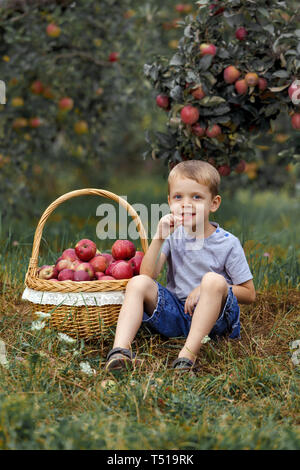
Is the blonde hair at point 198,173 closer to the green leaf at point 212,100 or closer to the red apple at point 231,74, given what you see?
the green leaf at point 212,100

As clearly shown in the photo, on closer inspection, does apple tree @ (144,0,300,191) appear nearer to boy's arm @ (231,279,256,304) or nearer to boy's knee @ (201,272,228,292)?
boy's arm @ (231,279,256,304)

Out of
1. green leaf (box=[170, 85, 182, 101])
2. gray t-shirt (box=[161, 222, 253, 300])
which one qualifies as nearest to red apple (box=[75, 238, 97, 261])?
gray t-shirt (box=[161, 222, 253, 300])

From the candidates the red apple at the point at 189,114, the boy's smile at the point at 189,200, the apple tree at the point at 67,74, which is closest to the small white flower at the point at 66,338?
the boy's smile at the point at 189,200

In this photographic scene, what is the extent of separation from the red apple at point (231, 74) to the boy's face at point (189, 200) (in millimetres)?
830

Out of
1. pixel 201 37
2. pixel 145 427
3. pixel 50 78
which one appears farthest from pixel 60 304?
pixel 50 78

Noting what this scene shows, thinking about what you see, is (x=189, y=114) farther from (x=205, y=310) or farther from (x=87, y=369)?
Answer: (x=87, y=369)

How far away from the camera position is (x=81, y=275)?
2758 millimetres

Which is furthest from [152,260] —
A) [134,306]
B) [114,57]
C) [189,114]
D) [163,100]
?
[114,57]

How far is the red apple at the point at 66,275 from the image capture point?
2777 millimetres

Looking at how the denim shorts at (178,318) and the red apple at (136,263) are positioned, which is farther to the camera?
the red apple at (136,263)

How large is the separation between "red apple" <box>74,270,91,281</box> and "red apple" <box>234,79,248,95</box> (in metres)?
1.30

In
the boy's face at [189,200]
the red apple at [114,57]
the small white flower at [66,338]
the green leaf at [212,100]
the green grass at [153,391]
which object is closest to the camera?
the green grass at [153,391]

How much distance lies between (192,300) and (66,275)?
64 centimetres

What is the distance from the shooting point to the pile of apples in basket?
110 inches
